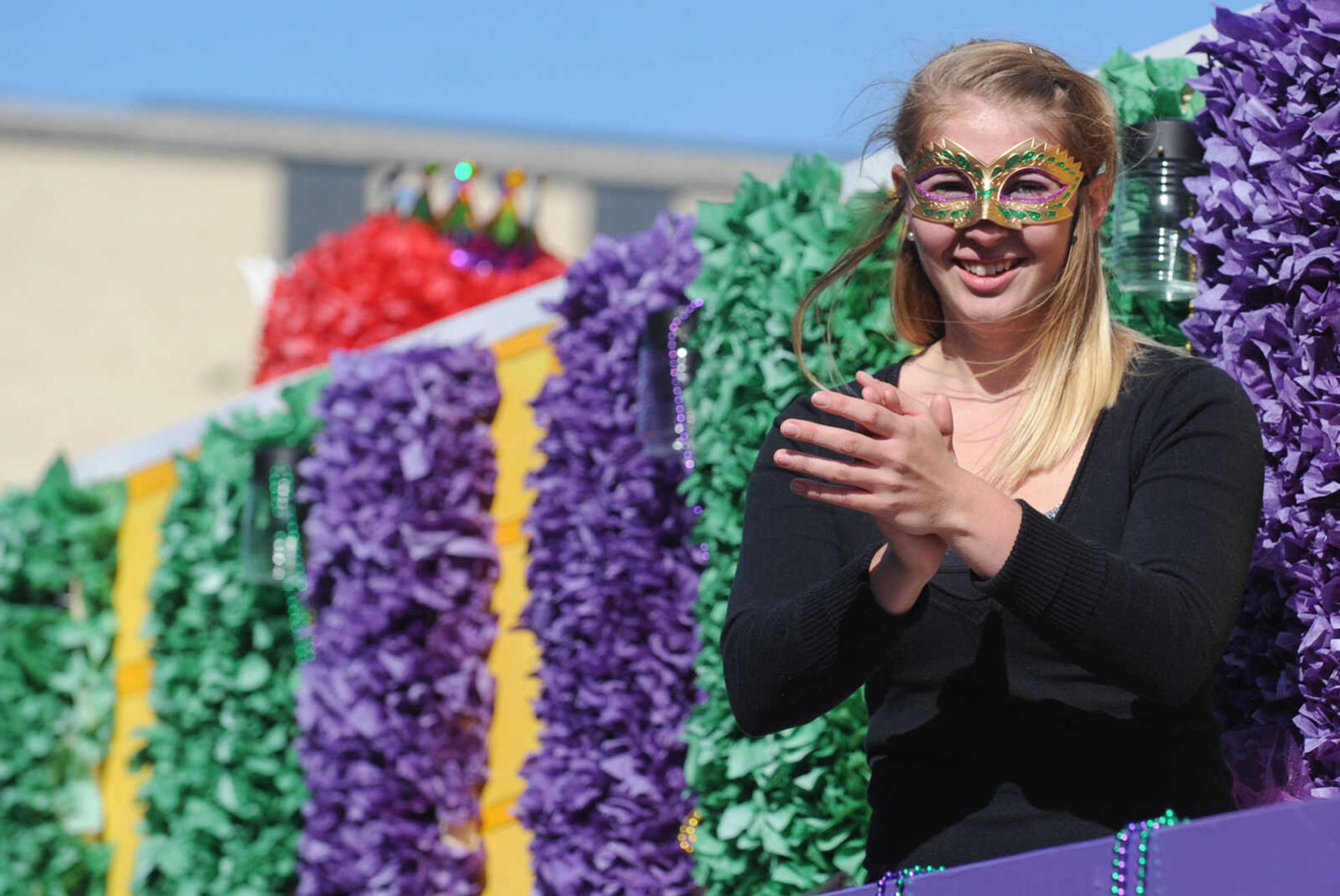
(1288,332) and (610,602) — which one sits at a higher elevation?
(1288,332)

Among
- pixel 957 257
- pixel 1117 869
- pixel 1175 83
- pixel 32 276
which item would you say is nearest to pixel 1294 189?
pixel 1175 83

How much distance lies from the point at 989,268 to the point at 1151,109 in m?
1.23

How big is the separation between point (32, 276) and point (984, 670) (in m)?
21.9

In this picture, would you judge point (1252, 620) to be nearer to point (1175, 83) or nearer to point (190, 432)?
point (1175, 83)

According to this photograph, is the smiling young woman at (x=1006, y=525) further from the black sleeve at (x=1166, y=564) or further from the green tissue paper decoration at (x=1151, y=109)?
the green tissue paper decoration at (x=1151, y=109)

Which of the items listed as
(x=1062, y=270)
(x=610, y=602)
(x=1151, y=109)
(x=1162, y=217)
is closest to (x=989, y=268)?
(x=1062, y=270)

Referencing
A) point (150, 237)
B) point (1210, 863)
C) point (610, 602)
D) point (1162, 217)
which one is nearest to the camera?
point (1210, 863)

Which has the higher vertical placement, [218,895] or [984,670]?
[984,670]

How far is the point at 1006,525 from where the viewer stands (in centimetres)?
179

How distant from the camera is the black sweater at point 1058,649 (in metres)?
1.79

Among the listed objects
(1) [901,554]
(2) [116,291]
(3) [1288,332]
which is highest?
(3) [1288,332]

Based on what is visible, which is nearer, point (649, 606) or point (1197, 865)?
point (1197, 865)

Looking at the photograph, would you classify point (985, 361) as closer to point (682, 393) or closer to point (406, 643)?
point (682, 393)

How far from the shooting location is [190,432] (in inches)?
278
